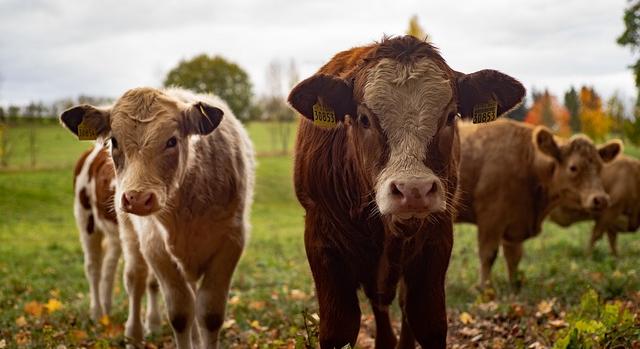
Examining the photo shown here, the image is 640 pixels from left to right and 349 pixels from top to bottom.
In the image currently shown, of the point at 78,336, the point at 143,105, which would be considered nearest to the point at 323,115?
the point at 143,105

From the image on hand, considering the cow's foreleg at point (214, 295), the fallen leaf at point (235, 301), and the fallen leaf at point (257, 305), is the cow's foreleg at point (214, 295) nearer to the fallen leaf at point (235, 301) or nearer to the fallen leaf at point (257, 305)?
the fallen leaf at point (257, 305)

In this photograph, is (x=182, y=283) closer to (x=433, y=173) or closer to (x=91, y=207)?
(x=433, y=173)

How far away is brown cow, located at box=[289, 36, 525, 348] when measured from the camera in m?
3.32

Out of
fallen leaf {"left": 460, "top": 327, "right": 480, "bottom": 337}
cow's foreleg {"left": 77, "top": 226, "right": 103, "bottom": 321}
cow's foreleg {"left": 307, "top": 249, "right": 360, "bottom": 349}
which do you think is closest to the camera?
cow's foreleg {"left": 307, "top": 249, "right": 360, "bottom": 349}

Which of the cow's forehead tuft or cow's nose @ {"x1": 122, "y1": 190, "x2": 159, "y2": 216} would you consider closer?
cow's nose @ {"x1": 122, "y1": 190, "x2": 159, "y2": 216}

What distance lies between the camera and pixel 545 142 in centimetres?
868

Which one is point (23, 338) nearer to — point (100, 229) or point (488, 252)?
point (100, 229)

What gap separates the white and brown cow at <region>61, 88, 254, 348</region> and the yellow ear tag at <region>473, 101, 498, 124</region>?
6.28 feet

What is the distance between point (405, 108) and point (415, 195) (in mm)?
548

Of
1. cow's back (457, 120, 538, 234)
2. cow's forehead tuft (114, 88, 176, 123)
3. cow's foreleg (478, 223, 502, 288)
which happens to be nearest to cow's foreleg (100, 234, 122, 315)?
cow's forehead tuft (114, 88, 176, 123)

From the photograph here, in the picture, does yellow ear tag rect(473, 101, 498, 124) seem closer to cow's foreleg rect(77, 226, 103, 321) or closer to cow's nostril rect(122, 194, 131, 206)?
cow's nostril rect(122, 194, 131, 206)

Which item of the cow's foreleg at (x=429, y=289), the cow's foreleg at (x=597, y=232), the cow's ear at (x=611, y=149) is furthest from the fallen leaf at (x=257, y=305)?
the cow's foreleg at (x=597, y=232)

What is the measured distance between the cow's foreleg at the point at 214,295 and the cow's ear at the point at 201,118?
94 cm

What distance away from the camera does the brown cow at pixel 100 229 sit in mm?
6508
